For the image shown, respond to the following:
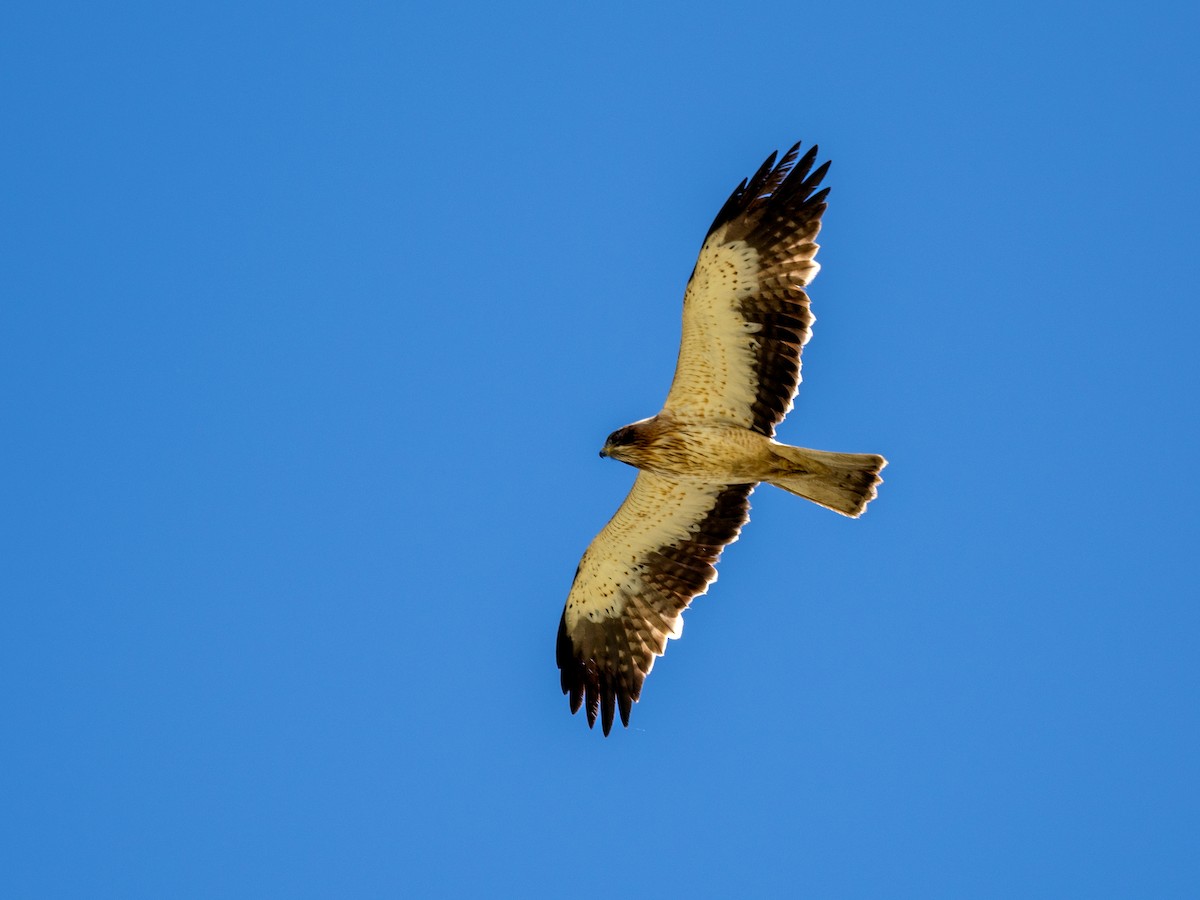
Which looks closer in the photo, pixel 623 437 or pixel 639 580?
pixel 623 437

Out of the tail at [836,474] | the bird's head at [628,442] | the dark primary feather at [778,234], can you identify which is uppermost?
the dark primary feather at [778,234]

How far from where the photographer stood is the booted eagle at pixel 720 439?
11.6 metres

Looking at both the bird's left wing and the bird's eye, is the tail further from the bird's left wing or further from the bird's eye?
the bird's eye

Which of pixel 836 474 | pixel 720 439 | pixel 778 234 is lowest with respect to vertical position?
pixel 836 474

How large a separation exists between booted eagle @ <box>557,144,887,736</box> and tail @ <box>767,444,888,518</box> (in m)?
0.01

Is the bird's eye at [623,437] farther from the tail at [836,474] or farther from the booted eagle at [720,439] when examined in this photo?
the tail at [836,474]

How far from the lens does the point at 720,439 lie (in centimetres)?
1188

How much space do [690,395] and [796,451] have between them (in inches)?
39.7

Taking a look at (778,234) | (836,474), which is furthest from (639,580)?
(778,234)

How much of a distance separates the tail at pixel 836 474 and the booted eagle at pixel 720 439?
0.01 m

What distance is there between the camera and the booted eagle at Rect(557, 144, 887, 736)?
11.6m

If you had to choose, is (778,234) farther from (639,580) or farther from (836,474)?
(639,580)

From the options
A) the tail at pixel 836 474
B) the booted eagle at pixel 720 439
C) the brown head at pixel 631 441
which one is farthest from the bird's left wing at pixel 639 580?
the tail at pixel 836 474

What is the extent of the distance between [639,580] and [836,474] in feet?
7.41
